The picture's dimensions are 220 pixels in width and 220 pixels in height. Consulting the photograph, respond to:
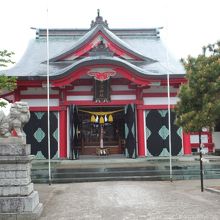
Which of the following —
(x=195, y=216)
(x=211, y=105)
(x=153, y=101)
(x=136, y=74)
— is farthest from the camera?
(x=153, y=101)

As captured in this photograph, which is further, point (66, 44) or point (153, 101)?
point (66, 44)

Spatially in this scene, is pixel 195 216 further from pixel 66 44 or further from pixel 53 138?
pixel 66 44

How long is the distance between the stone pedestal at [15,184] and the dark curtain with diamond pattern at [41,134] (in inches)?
453

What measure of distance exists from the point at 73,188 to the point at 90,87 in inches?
344

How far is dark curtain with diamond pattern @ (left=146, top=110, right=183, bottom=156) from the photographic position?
64.5 ft

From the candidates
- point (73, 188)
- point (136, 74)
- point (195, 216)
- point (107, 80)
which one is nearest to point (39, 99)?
point (107, 80)

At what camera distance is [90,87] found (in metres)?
20.0

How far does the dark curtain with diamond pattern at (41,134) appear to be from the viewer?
19406 millimetres

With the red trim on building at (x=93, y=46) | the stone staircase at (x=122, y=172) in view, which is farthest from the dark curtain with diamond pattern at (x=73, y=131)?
the red trim on building at (x=93, y=46)

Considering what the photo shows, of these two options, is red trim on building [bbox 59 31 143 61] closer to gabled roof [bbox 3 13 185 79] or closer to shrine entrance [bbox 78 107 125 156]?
gabled roof [bbox 3 13 185 79]

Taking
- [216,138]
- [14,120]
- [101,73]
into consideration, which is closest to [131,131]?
[101,73]

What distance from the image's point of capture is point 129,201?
373 inches

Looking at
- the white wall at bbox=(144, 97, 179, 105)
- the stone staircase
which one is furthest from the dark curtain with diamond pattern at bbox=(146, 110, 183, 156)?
the stone staircase

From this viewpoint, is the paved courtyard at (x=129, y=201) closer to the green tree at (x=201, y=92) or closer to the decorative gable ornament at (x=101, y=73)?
the green tree at (x=201, y=92)
